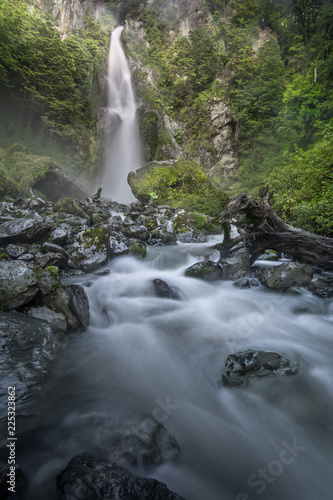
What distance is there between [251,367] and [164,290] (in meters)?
2.80

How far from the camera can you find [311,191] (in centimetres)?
647

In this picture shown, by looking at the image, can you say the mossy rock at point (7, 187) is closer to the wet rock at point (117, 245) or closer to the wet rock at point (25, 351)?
the wet rock at point (117, 245)

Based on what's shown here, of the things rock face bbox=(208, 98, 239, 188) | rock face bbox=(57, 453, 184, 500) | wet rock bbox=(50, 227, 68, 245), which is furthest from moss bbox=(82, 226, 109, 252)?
rock face bbox=(208, 98, 239, 188)

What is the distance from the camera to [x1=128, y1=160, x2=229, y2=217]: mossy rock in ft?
39.2

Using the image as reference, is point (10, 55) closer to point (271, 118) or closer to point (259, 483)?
point (271, 118)

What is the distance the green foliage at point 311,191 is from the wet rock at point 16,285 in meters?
6.25

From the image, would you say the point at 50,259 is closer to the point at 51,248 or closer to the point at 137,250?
the point at 51,248

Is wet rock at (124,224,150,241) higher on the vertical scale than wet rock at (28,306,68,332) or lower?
higher

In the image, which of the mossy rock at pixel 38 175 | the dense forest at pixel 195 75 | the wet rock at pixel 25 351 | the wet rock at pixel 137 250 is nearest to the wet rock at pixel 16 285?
the wet rock at pixel 25 351

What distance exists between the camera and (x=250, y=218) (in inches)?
234

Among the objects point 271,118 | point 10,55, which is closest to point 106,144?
point 10,55

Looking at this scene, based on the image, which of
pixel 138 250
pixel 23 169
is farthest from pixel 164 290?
pixel 23 169

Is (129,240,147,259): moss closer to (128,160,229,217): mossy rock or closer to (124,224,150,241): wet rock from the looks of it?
(124,224,150,241): wet rock

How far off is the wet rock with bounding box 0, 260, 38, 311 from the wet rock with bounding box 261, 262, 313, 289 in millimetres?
4623
